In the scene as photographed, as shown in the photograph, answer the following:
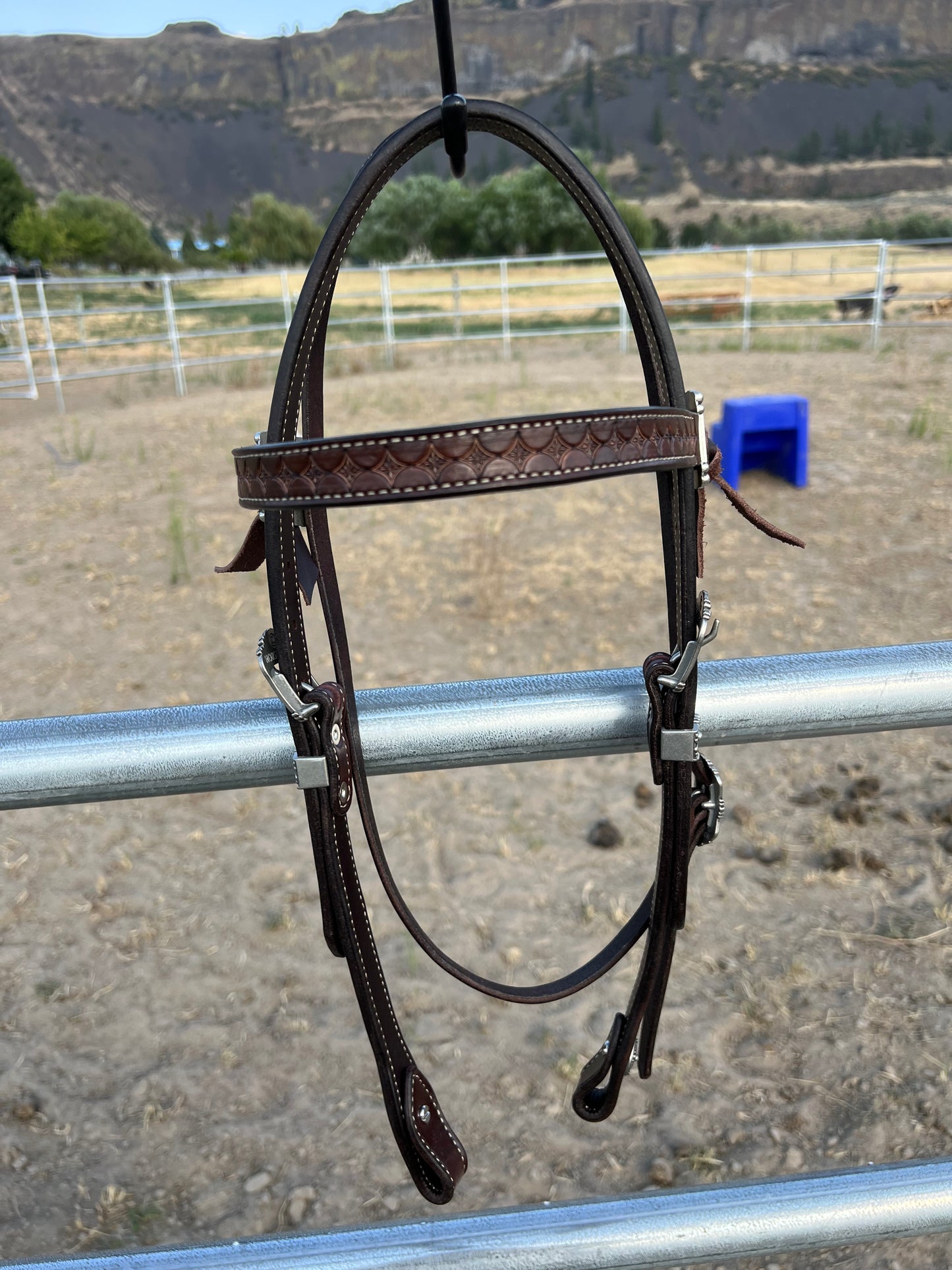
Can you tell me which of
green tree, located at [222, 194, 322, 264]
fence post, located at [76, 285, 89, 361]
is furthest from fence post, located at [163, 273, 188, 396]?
green tree, located at [222, 194, 322, 264]

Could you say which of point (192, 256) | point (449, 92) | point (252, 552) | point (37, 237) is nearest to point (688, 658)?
point (252, 552)

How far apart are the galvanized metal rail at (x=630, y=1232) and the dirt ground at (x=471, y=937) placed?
914 mm

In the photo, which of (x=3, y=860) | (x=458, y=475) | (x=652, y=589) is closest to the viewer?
(x=458, y=475)

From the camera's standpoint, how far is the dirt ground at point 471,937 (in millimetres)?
1562

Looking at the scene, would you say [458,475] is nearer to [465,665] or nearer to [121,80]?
[465,665]

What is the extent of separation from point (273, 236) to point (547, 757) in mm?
65510

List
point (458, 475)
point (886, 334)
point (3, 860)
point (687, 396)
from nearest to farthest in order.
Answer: point (458, 475)
point (687, 396)
point (3, 860)
point (886, 334)

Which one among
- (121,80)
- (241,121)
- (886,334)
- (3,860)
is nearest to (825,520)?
(3,860)

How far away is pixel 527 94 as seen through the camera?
124 metres

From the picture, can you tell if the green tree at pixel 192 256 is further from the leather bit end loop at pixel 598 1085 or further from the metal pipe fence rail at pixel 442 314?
the leather bit end loop at pixel 598 1085

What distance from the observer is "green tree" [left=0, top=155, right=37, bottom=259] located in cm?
5125

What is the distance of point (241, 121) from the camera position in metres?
132

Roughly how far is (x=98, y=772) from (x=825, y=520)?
15.6 ft

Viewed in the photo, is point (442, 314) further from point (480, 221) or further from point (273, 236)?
point (273, 236)
